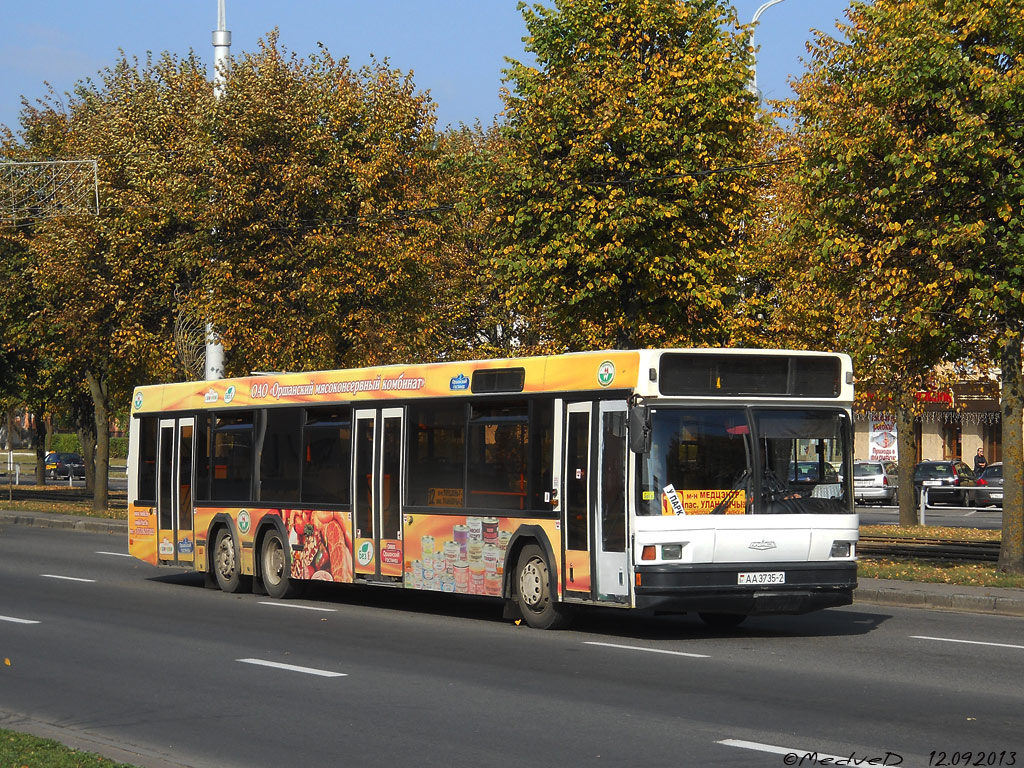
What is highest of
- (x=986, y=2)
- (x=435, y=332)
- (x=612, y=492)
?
(x=986, y=2)

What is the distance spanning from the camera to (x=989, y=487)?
167 feet

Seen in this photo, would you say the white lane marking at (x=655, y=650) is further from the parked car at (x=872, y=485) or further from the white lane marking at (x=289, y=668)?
the parked car at (x=872, y=485)

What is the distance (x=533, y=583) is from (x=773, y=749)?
22.8 ft

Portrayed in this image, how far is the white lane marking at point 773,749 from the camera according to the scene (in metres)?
7.99

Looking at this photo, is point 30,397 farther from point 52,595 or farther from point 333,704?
point 333,704

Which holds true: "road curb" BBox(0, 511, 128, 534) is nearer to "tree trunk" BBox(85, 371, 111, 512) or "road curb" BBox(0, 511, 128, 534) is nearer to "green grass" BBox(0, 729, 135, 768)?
"tree trunk" BBox(85, 371, 111, 512)

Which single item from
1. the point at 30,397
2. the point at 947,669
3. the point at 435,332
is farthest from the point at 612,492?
the point at 30,397

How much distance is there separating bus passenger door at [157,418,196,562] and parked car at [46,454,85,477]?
209ft

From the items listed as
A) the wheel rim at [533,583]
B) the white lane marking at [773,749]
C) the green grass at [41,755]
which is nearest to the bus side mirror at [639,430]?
the wheel rim at [533,583]

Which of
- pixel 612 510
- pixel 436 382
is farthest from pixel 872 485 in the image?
pixel 612 510

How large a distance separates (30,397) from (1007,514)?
41836 millimetres

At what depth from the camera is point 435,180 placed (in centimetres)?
3145

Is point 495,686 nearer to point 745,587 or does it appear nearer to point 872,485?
point 745,587

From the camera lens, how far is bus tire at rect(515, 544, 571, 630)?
14781 mm
